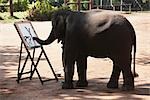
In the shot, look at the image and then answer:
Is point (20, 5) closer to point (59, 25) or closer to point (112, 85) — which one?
point (59, 25)

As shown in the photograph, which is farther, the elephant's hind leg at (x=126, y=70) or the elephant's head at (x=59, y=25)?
the elephant's head at (x=59, y=25)

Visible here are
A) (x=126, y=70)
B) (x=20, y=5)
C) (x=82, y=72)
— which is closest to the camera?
(x=126, y=70)

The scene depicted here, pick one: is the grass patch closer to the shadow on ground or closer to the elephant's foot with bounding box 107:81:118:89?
the shadow on ground

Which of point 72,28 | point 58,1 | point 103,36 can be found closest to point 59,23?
point 72,28

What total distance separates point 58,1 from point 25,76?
103 ft

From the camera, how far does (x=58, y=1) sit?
135ft

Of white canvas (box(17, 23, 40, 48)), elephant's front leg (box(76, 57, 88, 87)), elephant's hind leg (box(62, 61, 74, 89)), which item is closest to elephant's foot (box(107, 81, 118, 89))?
elephant's front leg (box(76, 57, 88, 87))

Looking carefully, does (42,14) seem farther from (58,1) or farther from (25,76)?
(25,76)

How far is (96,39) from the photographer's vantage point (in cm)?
788

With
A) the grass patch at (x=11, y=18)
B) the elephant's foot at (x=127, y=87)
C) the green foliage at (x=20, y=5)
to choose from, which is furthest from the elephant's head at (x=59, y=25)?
the green foliage at (x=20, y=5)

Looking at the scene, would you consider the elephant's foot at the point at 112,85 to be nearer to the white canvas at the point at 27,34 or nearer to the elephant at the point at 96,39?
the elephant at the point at 96,39

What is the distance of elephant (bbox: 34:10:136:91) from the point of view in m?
7.83

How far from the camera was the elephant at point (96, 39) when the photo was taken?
25.7 feet

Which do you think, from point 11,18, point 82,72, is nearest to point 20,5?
point 11,18
